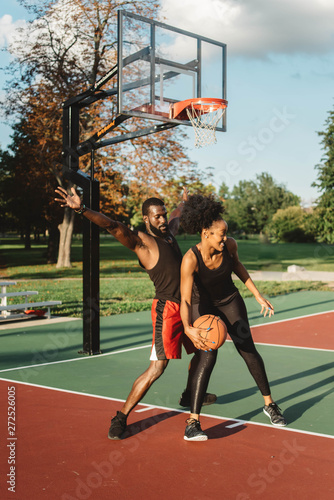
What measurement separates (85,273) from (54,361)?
1.44m

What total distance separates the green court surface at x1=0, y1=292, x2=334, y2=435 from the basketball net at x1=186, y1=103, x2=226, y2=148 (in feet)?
11.7

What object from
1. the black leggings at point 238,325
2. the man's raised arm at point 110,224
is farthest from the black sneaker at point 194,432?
the man's raised arm at point 110,224

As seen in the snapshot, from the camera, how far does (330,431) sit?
5.34 meters

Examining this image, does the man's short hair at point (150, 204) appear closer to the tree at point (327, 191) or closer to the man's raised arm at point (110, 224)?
the man's raised arm at point (110, 224)

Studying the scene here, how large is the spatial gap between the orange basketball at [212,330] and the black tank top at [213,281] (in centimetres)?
30

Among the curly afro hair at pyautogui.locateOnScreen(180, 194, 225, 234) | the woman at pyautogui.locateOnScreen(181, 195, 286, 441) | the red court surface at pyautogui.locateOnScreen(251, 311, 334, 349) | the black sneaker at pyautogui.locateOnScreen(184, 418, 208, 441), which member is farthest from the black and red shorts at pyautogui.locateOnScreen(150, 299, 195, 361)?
the red court surface at pyautogui.locateOnScreen(251, 311, 334, 349)

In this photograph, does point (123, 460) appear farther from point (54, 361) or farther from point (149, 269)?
point (54, 361)

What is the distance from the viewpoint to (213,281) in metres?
5.35

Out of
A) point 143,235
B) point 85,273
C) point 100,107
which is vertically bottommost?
point 85,273

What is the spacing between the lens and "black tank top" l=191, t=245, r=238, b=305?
5.23 metres

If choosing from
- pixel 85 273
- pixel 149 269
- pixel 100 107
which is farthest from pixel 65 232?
pixel 149 269

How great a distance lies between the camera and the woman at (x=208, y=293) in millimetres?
5043

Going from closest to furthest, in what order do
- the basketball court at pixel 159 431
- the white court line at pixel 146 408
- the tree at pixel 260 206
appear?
the basketball court at pixel 159 431 → the white court line at pixel 146 408 → the tree at pixel 260 206

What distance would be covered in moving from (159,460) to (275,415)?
144cm
